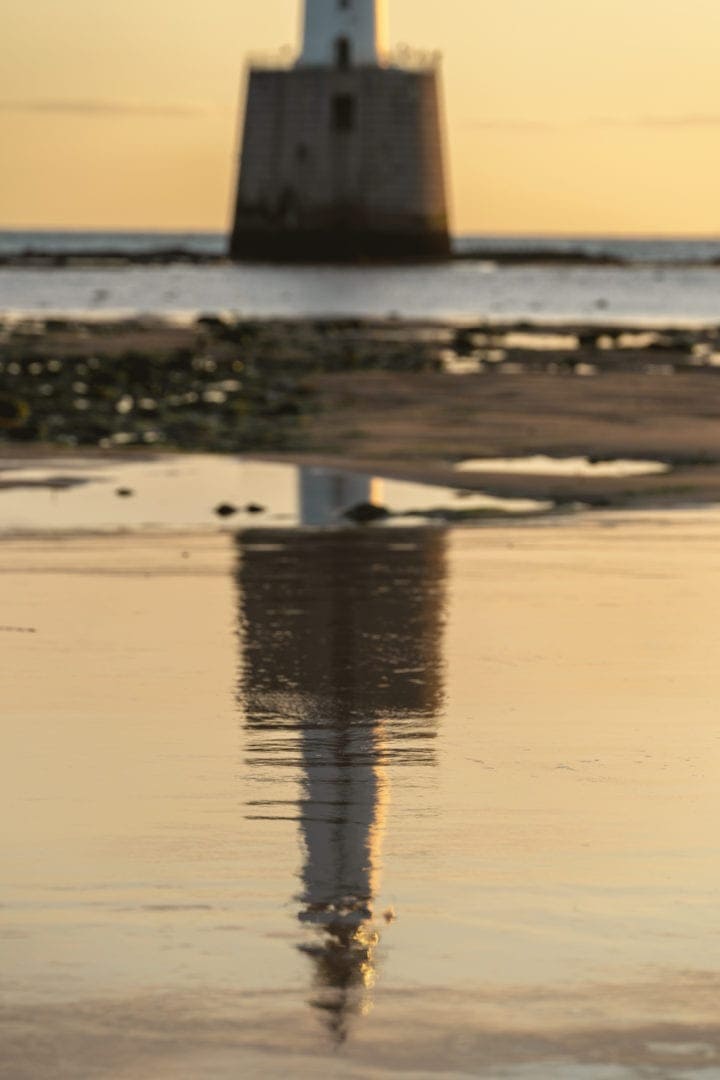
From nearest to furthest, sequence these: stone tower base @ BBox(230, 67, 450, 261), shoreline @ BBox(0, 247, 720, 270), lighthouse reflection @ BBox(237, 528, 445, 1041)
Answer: lighthouse reflection @ BBox(237, 528, 445, 1041), stone tower base @ BBox(230, 67, 450, 261), shoreline @ BBox(0, 247, 720, 270)

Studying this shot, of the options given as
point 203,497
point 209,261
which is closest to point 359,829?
point 203,497

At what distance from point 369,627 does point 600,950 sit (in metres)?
4.42

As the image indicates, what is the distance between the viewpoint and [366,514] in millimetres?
12984

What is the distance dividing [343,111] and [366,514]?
81.5 metres

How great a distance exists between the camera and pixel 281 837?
5285mm

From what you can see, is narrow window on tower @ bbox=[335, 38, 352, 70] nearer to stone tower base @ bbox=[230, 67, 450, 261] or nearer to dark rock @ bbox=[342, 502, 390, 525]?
stone tower base @ bbox=[230, 67, 450, 261]

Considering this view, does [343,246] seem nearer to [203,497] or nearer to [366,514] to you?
[203,497]

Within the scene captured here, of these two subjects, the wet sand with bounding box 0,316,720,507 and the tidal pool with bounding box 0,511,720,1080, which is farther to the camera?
the wet sand with bounding box 0,316,720,507

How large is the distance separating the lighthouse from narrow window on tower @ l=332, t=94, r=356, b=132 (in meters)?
0.04

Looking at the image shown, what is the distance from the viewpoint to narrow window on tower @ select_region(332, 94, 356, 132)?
9206cm

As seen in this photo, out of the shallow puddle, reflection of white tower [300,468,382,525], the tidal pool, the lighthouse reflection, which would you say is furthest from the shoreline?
the tidal pool

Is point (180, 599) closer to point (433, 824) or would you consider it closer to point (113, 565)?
point (113, 565)

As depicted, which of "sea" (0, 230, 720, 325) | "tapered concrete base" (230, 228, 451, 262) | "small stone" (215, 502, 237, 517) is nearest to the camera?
"small stone" (215, 502, 237, 517)

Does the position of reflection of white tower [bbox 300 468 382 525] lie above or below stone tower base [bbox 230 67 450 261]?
below
